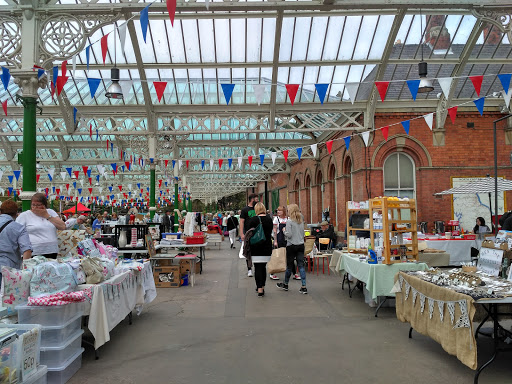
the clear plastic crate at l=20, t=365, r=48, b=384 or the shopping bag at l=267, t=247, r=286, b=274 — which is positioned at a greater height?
the shopping bag at l=267, t=247, r=286, b=274

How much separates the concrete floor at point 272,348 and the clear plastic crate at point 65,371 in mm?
86

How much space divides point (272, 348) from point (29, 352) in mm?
2668

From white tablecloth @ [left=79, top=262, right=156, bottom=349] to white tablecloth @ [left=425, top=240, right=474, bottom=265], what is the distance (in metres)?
8.29

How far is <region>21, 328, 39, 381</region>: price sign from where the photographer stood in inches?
123

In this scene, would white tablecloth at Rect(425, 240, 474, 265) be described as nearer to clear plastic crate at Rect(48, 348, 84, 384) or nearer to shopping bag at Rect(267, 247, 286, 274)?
shopping bag at Rect(267, 247, 286, 274)

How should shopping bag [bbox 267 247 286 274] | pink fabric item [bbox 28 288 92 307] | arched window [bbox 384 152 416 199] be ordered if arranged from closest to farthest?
pink fabric item [bbox 28 288 92 307] < shopping bag [bbox 267 247 286 274] < arched window [bbox 384 152 416 199]

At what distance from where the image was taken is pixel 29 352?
3.23m

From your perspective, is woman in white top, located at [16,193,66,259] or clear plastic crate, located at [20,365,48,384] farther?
woman in white top, located at [16,193,66,259]

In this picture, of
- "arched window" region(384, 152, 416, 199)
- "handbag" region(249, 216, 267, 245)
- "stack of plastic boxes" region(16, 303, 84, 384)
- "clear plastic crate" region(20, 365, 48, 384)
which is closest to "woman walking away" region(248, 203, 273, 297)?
"handbag" region(249, 216, 267, 245)

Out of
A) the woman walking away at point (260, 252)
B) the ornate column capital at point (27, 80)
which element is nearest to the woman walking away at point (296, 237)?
the woman walking away at point (260, 252)

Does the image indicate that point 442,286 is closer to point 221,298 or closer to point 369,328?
point 369,328

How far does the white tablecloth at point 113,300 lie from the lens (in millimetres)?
4547

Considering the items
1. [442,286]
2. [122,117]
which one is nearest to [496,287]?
[442,286]

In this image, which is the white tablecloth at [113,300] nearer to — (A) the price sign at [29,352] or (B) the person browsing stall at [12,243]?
(B) the person browsing stall at [12,243]
